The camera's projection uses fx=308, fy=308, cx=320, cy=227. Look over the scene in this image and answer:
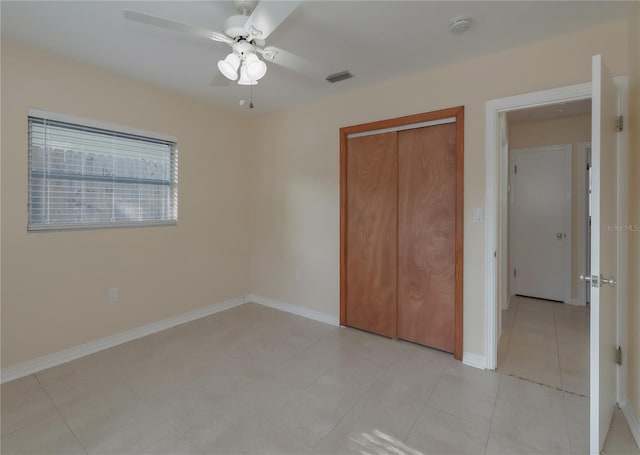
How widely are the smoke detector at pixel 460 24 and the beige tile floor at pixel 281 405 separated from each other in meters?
2.47

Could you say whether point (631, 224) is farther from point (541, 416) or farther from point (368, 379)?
point (368, 379)

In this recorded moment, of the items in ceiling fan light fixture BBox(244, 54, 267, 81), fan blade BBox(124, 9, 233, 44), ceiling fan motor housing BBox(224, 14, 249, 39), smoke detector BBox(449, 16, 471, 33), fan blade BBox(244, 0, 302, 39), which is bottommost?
ceiling fan light fixture BBox(244, 54, 267, 81)

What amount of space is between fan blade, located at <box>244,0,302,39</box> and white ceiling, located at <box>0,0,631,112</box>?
37 cm

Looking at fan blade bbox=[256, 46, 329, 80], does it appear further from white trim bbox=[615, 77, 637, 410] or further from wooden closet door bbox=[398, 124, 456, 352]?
white trim bbox=[615, 77, 637, 410]

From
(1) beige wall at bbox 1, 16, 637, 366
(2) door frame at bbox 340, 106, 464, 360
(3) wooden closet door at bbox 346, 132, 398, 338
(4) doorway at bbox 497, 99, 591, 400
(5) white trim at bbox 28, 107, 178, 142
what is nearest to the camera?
(1) beige wall at bbox 1, 16, 637, 366

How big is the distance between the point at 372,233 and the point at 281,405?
1767 millimetres

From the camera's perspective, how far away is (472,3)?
5.98 ft

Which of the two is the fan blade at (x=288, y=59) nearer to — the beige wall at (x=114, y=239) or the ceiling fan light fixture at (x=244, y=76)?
the ceiling fan light fixture at (x=244, y=76)

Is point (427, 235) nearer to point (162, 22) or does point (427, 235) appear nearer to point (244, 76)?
point (244, 76)

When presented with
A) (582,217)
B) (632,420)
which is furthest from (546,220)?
(632,420)

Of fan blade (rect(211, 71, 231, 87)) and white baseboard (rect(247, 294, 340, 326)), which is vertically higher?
fan blade (rect(211, 71, 231, 87))

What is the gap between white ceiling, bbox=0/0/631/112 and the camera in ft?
6.10

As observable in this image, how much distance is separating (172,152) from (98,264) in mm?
1350

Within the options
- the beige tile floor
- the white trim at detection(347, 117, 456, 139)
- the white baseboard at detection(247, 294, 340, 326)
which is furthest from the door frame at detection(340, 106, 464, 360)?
the white baseboard at detection(247, 294, 340, 326)
